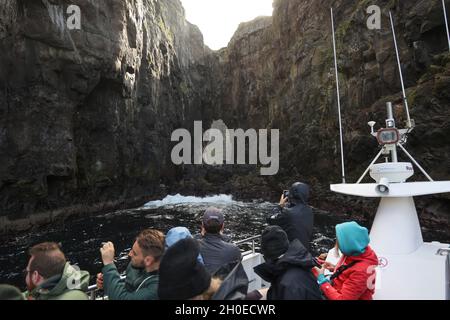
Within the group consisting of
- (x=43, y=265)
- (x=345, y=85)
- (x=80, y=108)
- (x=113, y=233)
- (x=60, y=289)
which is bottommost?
(x=113, y=233)

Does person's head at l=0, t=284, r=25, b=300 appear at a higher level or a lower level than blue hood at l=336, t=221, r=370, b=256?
lower

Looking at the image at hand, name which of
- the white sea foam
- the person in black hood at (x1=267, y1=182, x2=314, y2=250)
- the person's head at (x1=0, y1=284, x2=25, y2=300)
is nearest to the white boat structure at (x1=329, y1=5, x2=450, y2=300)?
the person in black hood at (x1=267, y1=182, x2=314, y2=250)

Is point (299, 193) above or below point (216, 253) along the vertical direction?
above

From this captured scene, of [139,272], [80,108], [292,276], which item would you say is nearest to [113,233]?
[80,108]

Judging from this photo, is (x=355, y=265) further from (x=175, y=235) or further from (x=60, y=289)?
(x=60, y=289)

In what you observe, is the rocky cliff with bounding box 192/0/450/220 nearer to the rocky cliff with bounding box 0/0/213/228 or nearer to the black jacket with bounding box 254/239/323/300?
the rocky cliff with bounding box 0/0/213/228

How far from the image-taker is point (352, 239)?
3.12 meters

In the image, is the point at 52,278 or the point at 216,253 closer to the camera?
the point at 52,278

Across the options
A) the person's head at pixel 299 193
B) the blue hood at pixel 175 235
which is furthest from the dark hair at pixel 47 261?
the person's head at pixel 299 193

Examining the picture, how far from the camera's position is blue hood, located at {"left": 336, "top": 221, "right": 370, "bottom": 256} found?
3.13 m

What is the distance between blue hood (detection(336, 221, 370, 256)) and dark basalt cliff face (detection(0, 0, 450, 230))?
18.0 metres

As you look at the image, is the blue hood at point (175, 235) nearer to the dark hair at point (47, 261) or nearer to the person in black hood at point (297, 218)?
the dark hair at point (47, 261)

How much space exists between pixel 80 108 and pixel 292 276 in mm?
28738
